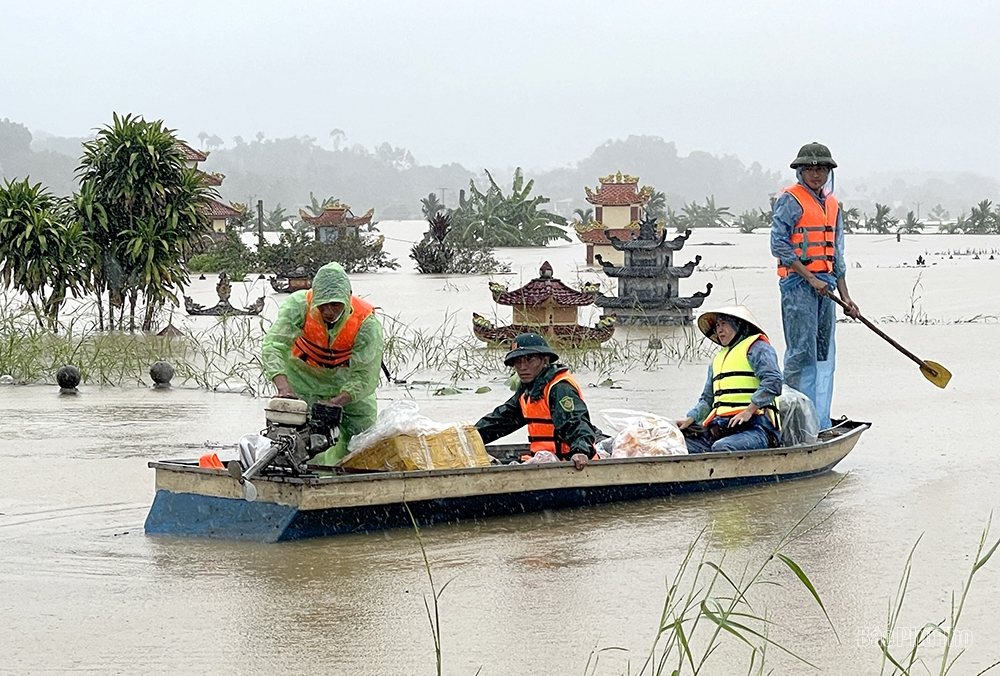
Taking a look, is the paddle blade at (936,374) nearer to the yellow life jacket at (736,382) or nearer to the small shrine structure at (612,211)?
the yellow life jacket at (736,382)

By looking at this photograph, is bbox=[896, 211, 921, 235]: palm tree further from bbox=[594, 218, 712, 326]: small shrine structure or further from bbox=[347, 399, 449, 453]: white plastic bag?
bbox=[347, 399, 449, 453]: white plastic bag

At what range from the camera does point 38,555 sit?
6969 mm

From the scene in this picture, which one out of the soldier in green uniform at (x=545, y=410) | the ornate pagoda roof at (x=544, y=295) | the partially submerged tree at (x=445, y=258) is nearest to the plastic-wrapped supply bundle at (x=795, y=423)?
the soldier in green uniform at (x=545, y=410)

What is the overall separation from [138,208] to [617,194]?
20062 millimetres

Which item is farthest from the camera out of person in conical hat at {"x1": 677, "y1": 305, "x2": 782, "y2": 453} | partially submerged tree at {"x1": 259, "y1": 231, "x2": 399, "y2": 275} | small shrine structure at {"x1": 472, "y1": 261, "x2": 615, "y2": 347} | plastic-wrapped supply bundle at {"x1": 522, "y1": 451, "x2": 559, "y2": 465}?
partially submerged tree at {"x1": 259, "y1": 231, "x2": 399, "y2": 275}

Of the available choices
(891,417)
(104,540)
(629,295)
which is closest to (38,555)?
(104,540)

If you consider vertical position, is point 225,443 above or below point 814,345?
below

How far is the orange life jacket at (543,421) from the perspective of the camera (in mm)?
7871

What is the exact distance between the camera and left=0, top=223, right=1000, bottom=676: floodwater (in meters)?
5.55

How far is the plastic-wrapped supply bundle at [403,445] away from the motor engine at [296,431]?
49 centimetres

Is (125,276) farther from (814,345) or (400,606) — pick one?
(400,606)

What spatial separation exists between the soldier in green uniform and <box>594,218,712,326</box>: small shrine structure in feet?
37.4

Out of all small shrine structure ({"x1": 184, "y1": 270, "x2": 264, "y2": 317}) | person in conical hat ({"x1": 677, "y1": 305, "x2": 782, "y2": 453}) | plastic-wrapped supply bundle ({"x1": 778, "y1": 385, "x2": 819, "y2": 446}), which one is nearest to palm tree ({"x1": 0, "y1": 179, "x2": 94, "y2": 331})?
small shrine structure ({"x1": 184, "y1": 270, "x2": 264, "y2": 317})

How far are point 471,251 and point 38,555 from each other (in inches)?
1051
